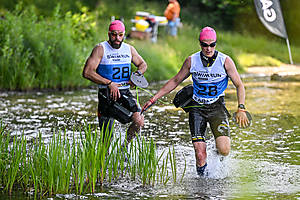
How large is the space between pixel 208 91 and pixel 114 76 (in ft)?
4.32

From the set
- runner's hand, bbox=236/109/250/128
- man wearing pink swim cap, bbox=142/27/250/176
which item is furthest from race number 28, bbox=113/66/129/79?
runner's hand, bbox=236/109/250/128

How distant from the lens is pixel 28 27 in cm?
1644

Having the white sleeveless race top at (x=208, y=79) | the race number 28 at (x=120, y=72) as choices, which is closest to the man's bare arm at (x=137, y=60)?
the race number 28 at (x=120, y=72)

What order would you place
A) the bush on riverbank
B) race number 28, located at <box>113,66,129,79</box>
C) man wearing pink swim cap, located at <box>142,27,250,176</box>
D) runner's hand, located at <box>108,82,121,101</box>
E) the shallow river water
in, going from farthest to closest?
1. the bush on riverbank
2. race number 28, located at <box>113,66,129,79</box>
3. runner's hand, located at <box>108,82,121,101</box>
4. man wearing pink swim cap, located at <box>142,27,250,176</box>
5. the shallow river water

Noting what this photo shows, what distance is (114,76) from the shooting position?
822 centimetres

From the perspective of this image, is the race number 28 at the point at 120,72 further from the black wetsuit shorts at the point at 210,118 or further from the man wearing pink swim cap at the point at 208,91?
the black wetsuit shorts at the point at 210,118

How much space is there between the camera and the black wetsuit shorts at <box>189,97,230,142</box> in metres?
7.64

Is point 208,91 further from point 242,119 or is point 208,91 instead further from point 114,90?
point 114,90

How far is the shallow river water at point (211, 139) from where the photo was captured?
7.08m

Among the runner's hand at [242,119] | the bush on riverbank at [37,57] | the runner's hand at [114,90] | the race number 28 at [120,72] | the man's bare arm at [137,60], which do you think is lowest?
the runner's hand at [242,119]

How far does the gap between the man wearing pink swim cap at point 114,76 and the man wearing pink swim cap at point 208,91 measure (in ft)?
2.19

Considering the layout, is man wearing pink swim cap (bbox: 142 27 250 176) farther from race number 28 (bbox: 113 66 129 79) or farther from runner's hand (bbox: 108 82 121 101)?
race number 28 (bbox: 113 66 129 79)

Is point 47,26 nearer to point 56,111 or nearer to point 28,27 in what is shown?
point 28,27

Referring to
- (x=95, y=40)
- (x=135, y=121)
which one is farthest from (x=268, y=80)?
(x=135, y=121)
